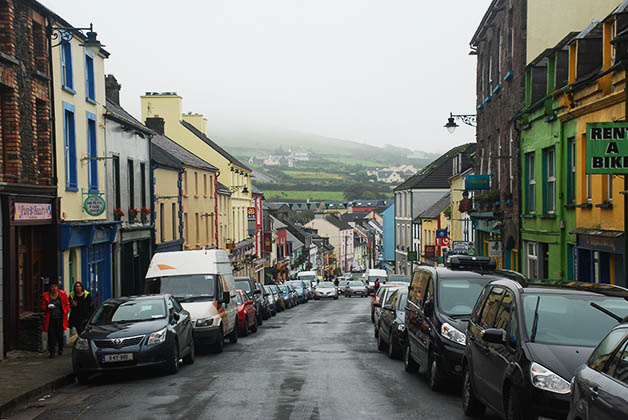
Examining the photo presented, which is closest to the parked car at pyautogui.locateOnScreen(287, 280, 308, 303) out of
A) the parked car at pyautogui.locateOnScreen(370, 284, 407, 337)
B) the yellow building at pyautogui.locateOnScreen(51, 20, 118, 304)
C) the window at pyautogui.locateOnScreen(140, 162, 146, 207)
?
the window at pyautogui.locateOnScreen(140, 162, 146, 207)

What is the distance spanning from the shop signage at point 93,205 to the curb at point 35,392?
7.96m

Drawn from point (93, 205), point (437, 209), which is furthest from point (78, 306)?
point (437, 209)

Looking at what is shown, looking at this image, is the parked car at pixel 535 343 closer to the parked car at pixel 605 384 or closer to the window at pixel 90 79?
the parked car at pixel 605 384

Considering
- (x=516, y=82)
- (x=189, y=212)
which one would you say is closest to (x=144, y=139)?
(x=189, y=212)

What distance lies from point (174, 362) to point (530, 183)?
13.9 metres

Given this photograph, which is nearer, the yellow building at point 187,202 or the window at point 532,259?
the window at point 532,259

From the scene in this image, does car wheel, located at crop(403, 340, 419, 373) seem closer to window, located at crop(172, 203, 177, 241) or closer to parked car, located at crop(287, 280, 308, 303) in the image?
window, located at crop(172, 203, 177, 241)

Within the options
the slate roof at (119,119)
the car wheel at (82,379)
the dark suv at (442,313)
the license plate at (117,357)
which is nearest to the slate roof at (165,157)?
the slate roof at (119,119)

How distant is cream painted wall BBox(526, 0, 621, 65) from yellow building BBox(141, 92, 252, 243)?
31.2 m

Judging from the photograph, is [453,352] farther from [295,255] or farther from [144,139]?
[295,255]

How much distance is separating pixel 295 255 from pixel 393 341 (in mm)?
82319

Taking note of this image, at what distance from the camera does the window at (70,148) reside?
21469 mm

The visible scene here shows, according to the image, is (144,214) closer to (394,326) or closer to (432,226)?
(394,326)

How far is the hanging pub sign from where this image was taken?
11969mm
